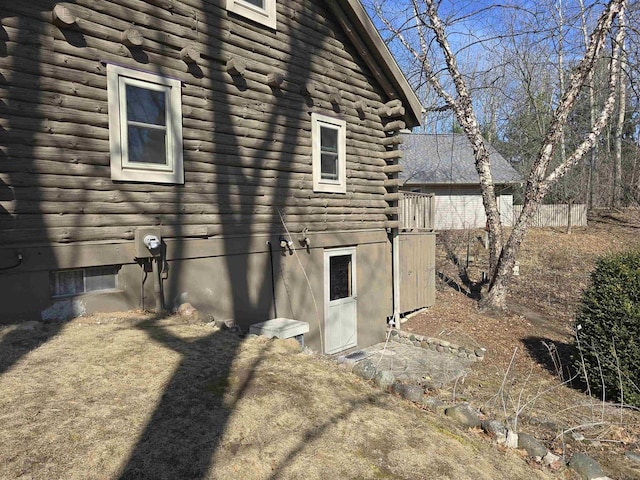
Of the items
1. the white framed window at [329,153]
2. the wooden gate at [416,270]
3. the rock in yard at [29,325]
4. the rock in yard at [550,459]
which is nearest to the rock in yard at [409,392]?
the rock in yard at [550,459]

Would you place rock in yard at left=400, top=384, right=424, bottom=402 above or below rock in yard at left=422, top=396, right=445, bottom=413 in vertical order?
above

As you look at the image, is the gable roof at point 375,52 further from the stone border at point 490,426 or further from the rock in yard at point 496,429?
the rock in yard at point 496,429

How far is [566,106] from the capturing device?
36.2ft

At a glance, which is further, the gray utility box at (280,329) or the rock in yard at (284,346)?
the gray utility box at (280,329)

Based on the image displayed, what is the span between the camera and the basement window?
202 inches

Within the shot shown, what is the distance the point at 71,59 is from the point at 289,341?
417cm

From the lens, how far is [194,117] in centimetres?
627

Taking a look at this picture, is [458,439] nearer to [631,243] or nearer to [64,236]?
[64,236]

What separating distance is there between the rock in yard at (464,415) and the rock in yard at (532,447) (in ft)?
1.28

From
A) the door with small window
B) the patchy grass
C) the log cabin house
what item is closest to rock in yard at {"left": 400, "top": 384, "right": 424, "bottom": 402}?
the patchy grass

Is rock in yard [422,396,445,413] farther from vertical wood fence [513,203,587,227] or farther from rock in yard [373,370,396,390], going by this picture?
vertical wood fence [513,203,587,227]

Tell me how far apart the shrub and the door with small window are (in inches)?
162

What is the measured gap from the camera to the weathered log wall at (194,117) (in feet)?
15.8

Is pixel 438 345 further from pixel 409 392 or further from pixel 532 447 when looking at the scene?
pixel 532 447
